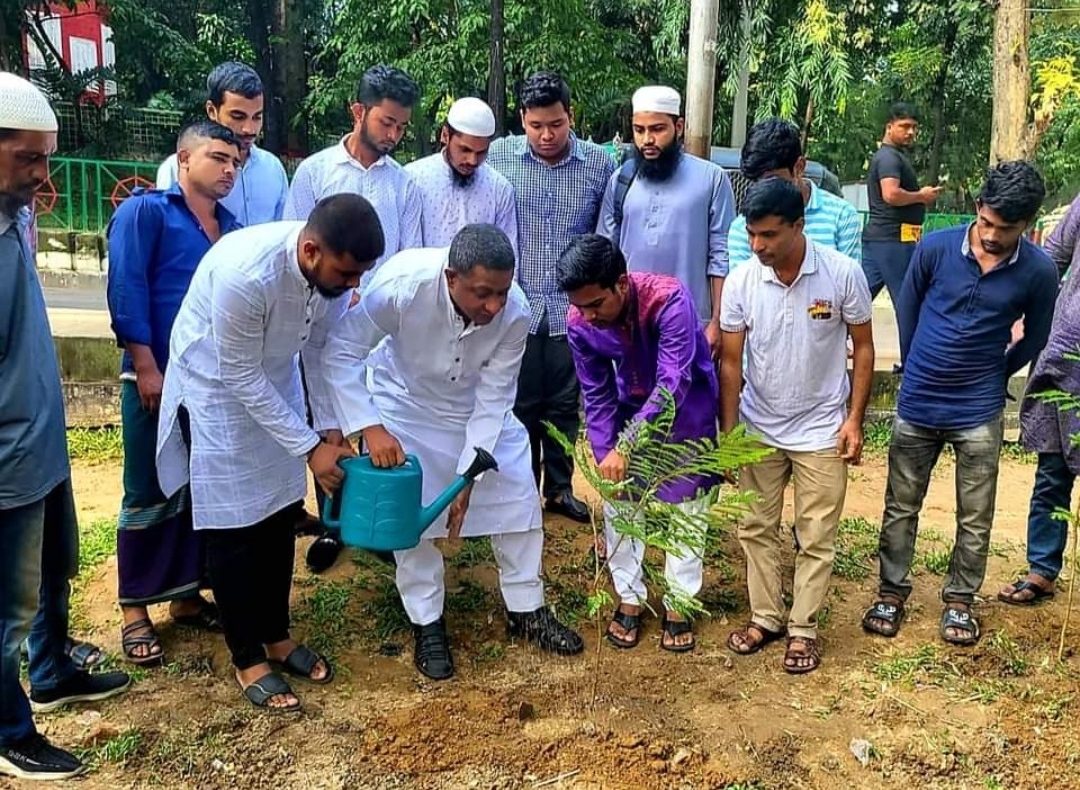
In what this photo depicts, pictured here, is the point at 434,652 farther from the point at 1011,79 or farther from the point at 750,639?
the point at 1011,79

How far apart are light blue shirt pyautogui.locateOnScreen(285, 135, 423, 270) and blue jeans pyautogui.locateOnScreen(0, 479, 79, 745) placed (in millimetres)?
1627

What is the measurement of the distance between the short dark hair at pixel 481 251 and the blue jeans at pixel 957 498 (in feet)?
5.59

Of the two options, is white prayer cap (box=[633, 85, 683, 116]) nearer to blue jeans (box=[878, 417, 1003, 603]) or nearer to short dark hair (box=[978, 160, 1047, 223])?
short dark hair (box=[978, 160, 1047, 223])

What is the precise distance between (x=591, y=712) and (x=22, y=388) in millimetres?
1944

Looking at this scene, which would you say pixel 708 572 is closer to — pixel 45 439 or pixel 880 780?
pixel 880 780

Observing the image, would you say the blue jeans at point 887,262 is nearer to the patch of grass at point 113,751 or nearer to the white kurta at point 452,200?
the white kurta at point 452,200

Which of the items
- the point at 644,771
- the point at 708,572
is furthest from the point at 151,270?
the point at 708,572

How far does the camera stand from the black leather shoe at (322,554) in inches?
165

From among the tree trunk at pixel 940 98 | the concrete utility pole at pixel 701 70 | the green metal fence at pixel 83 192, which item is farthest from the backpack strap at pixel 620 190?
the tree trunk at pixel 940 98

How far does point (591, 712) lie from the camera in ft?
10.2

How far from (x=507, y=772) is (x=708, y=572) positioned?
175 centimetres

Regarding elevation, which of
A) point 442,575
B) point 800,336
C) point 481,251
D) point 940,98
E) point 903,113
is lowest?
point 442,575

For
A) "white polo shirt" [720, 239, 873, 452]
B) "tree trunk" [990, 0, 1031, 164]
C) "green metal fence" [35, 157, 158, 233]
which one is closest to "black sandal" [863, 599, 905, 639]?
"white polo shirt" [720, 239, 873, 452]

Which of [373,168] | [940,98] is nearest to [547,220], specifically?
[373,168]
